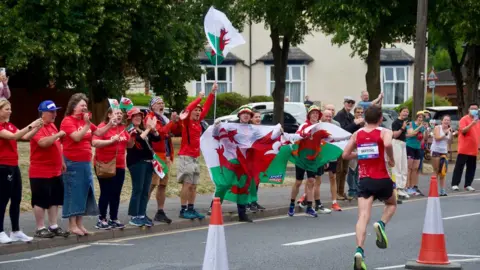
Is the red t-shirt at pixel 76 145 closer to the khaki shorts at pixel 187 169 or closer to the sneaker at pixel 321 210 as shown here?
the khaki shorts at pixel 187 169

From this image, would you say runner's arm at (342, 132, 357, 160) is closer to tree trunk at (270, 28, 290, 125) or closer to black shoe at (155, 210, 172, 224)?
black shoe at (155, 210, 172, 224)

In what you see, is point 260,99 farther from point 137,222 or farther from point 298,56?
point 137,222

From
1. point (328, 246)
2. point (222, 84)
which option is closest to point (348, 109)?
point (328, 246)

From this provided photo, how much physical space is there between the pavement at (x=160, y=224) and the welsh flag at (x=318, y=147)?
116cm

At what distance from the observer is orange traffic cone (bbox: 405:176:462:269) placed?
1096cm

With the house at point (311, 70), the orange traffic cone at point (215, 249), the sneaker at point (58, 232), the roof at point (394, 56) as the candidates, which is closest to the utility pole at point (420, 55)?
the sneaker at point (58, 232)

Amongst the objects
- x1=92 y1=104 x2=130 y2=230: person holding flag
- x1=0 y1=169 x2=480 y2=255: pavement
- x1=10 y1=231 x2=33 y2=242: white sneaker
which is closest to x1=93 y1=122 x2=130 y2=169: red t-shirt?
x1=92 y1=104 x2=130 y2=230: person holding flag

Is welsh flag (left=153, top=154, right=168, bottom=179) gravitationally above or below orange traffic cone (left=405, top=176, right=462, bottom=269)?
above

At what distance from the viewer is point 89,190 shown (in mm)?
13773

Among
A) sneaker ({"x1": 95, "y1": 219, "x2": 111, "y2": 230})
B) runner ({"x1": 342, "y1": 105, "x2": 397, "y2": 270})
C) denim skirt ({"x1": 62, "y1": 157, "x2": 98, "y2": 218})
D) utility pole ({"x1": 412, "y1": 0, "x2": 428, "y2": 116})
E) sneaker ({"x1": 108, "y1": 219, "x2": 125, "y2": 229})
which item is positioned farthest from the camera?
utility pole ({"x1": 412, "y1": 0, "x2": 428, "y2": 116})

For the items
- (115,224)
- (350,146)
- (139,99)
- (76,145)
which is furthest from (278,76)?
(350,146)

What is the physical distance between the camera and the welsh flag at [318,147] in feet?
55.0

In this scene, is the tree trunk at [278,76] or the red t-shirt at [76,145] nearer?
the red t-shirt at [76,145]

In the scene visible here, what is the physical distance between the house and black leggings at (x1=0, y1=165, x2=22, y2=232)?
143 ft
